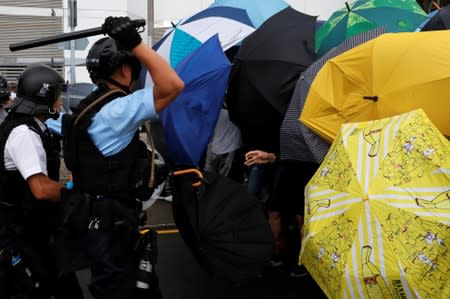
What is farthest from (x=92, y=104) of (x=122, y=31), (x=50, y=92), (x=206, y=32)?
(x=206, y=32)

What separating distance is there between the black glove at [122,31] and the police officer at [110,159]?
14 centimetres

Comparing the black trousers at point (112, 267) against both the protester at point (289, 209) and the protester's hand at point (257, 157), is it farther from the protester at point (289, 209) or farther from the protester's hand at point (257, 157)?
the protester at point (289, 209)

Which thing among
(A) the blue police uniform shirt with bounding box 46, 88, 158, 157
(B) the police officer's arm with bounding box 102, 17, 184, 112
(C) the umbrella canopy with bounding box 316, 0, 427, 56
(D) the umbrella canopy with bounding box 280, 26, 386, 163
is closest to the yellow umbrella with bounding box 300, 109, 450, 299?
(D) the umbrella canopy with bounding box 280, 26, 386, 163

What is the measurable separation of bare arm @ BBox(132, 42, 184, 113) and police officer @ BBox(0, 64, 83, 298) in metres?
0.89

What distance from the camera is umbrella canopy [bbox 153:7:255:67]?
4805 millimetres

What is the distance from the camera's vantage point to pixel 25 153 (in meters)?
3.19

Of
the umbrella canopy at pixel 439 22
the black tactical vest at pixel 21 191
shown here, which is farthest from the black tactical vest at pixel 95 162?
the umbrella canopy at pixel 439 22

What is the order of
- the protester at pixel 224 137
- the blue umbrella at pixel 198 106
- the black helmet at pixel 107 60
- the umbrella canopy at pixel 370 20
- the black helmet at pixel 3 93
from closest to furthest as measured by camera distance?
1. the black helmet at pixel 107 60
2. the blue umbrella at pixel 198 106
3. the protester at pixel 224 137
4. the umbrella canopy at pixel 370 20
5. the black helmet at pixel 3 93

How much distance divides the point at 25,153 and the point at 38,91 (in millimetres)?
499

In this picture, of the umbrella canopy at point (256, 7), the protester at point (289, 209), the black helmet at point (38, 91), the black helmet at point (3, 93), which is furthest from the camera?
the umbrella canopy at point (256, 7)

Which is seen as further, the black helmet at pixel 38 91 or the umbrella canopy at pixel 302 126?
the umbrella canopy at pixel 302 126

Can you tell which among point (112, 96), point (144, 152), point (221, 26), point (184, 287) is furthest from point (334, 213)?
point (221, 26)

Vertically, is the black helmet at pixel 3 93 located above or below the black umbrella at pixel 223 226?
above

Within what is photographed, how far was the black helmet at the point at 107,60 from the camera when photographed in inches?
123
